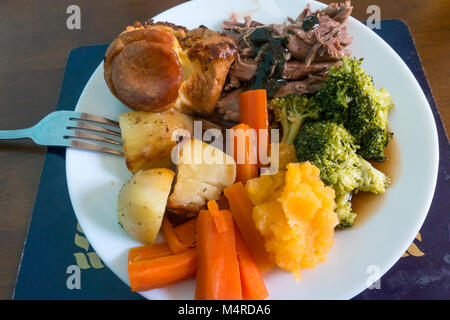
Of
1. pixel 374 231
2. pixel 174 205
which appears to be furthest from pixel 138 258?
pixel 374 231

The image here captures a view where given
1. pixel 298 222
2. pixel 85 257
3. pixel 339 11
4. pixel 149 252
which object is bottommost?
pixel 85 257

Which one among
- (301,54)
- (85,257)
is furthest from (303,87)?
(85,257)

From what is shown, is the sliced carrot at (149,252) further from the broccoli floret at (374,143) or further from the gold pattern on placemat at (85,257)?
the broccoli floret at (374,143)

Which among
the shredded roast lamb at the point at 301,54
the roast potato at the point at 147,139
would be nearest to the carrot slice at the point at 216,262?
the roast potato at the point at 147,139

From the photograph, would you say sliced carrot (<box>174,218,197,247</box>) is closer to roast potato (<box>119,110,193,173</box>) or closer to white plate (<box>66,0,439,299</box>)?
white plate (<box>66,0,439,299</box>)

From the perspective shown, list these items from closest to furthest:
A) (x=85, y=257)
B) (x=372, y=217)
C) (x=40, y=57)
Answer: (x=372, y=217), (x=85, y=257), (x=40, y=57)

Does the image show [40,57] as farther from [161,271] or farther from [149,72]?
[161,271]

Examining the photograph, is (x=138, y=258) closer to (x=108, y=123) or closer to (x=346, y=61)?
(x=108, y=123)

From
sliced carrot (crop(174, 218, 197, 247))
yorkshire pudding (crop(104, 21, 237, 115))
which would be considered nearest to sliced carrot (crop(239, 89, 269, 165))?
yorkshire pudding (crop(104, 21, 237, 115))
